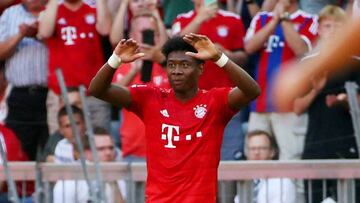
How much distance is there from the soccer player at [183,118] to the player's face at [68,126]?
9.71 ft

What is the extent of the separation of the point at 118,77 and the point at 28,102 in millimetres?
986

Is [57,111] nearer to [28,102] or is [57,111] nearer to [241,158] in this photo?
[28,102]

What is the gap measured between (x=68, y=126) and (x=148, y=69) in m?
1.22

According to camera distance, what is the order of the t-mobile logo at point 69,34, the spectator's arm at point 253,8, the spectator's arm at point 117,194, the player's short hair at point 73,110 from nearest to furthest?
1. the spectator's arm at point 117,194
2. the player's short hair at point 73,110
3. the t-mobile logo at point 69,34
4. the spectator's arm at point 253,8

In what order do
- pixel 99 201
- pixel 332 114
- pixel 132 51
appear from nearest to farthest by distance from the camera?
pixel 132 51
pixel 99 201
pixel 332 114

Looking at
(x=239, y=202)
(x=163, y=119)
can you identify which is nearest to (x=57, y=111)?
(x=239, y=202)

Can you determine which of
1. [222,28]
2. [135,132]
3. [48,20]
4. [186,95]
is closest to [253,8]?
[222,28]

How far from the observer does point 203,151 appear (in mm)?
9273

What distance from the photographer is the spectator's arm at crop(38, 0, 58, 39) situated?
1337 cm

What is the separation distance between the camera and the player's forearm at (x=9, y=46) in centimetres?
1341

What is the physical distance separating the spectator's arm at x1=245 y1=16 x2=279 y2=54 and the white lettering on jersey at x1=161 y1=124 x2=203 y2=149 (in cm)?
385

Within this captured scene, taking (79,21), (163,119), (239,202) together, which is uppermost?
(79,21)

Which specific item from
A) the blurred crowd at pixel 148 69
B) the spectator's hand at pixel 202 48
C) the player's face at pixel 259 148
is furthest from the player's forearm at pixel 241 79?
the player's face at pixel 259 148

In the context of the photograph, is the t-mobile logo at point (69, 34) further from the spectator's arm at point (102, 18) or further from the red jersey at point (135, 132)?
the red jersey at point (135, 132)
